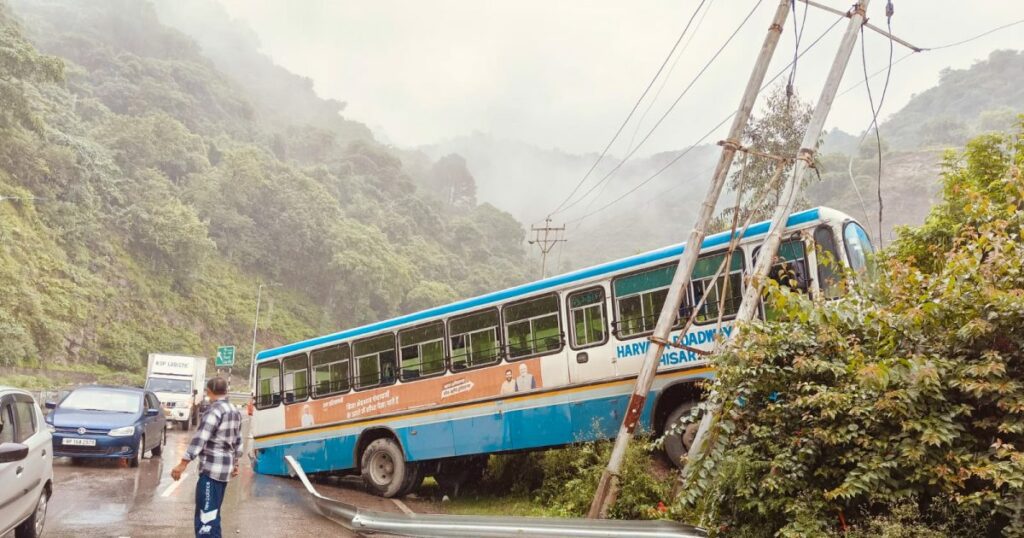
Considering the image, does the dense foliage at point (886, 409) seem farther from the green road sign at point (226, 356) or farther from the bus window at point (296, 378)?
the green road sign at point (226, 356)

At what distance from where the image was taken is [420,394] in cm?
1353

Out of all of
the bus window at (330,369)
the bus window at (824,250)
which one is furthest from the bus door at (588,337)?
the bus window at (330,369)

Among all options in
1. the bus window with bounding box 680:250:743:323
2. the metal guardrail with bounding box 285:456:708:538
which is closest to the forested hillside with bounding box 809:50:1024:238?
the bus window with bounding box 680:250:743:323

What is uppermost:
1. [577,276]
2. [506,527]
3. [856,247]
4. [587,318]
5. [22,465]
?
[577,276]

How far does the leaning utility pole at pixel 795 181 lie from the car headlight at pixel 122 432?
11.1 metres

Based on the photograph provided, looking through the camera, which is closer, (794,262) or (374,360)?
(794,262)

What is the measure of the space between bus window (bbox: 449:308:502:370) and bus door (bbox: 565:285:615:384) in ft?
4.59

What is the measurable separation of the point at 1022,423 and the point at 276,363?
13.7 metres

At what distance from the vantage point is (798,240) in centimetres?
1006

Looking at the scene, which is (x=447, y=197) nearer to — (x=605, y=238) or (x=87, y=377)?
(x=605, y=238)

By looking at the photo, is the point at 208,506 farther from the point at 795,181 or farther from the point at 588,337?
the point at 795,181

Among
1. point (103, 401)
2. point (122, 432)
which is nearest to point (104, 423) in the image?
point (122, 432)

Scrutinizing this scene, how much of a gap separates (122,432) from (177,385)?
16339 mm

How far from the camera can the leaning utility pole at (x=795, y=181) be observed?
27.9 ft
